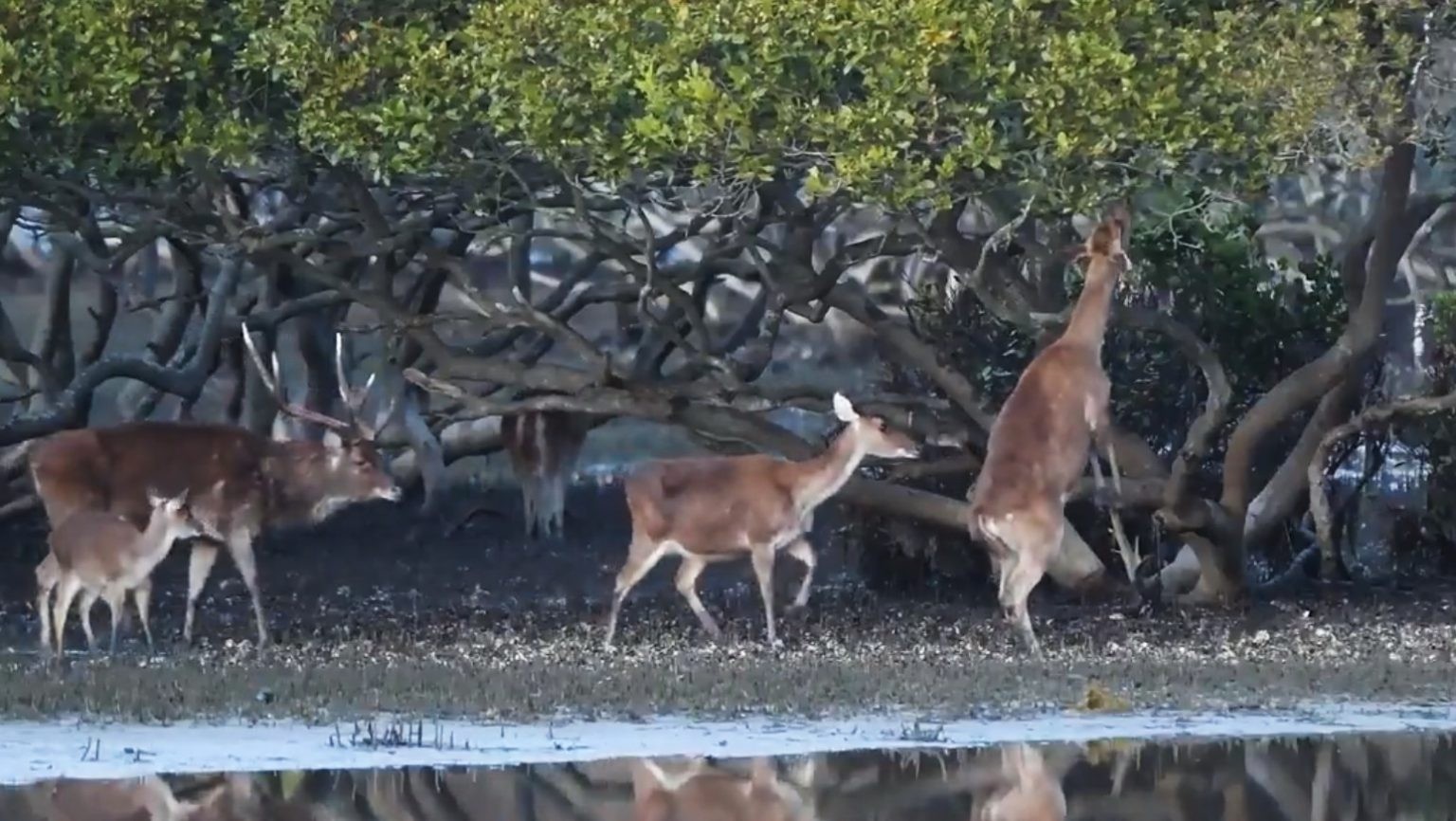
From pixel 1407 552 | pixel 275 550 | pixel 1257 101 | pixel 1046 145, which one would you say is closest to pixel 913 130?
pixel 1046 145

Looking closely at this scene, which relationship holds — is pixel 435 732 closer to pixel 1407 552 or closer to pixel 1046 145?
pixel 1046 145

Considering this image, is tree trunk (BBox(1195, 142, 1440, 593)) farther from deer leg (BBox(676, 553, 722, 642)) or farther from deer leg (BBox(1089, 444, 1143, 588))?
deer leg (BBox(676, 553, 722, 642))

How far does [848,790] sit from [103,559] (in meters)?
6.02

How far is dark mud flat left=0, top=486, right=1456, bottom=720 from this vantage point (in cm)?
1298

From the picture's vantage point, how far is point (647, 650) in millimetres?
→ 15477

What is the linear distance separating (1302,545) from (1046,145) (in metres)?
5.75

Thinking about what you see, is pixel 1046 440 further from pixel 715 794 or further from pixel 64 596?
pixel 715 794

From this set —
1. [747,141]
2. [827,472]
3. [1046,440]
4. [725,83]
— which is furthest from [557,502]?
[747,141]

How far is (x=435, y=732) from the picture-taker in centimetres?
1190

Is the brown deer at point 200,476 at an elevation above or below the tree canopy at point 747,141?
below

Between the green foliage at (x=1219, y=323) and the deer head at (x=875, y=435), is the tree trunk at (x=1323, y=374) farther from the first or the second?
the deer head at (x=875, y=435)

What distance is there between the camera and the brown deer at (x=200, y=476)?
16.7 meters

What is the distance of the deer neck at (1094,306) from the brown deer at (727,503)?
4.67ft

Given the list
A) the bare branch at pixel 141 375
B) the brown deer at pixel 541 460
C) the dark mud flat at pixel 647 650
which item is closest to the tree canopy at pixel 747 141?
the dark mud flat at pixel 647 650
